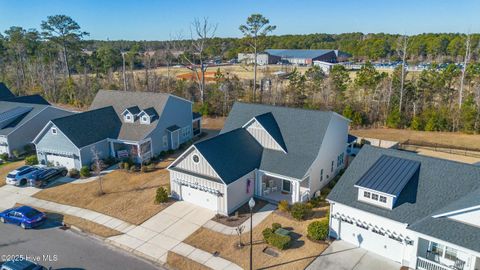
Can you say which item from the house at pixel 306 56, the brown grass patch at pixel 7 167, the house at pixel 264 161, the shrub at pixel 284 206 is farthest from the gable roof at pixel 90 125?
the house at pixel 306 56

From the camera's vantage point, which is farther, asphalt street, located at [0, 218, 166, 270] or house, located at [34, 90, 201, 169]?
house, located at [34, 90, 201, 169]

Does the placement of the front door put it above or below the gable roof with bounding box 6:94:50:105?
below

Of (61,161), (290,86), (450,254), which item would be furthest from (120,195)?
(290,86)

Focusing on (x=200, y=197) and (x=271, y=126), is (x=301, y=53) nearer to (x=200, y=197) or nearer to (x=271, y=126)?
(x=271, y=126)

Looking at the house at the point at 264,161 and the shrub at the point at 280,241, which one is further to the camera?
the house at the point at 264,161

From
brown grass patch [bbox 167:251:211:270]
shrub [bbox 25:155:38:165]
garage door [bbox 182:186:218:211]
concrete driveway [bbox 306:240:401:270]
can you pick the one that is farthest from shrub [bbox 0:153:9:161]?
concrete driveway [bbox 306:240:401:270]

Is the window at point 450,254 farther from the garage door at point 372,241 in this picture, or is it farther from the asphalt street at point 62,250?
the asphalt street at point 62,250

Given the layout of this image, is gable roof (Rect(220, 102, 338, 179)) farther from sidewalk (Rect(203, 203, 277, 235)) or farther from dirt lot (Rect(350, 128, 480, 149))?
dirt lot (Rect(350, 128, 480, 149))
